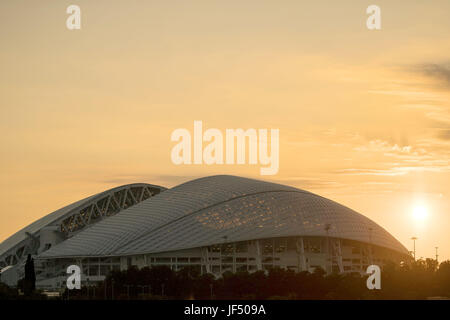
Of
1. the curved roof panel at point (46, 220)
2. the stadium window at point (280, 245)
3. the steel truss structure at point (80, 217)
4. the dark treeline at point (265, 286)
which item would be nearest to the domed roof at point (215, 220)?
the stadium window at point (280, 245)

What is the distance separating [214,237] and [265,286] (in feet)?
98.3

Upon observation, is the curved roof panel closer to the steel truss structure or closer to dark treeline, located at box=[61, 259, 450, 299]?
the steel truss structure

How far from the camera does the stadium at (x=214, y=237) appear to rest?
144m

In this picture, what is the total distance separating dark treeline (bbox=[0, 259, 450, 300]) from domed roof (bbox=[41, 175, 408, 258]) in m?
20.2

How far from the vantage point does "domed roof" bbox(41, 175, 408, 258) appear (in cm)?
14450

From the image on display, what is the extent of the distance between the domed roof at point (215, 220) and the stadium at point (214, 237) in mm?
163

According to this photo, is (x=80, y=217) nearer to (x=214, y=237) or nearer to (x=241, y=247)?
(x=214, y=237)

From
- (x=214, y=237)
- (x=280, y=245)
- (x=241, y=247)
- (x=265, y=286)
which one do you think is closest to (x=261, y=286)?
(x=265, y=286)

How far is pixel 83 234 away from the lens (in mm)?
155875

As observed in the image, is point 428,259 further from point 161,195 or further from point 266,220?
point 161,195

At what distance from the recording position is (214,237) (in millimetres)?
143875
